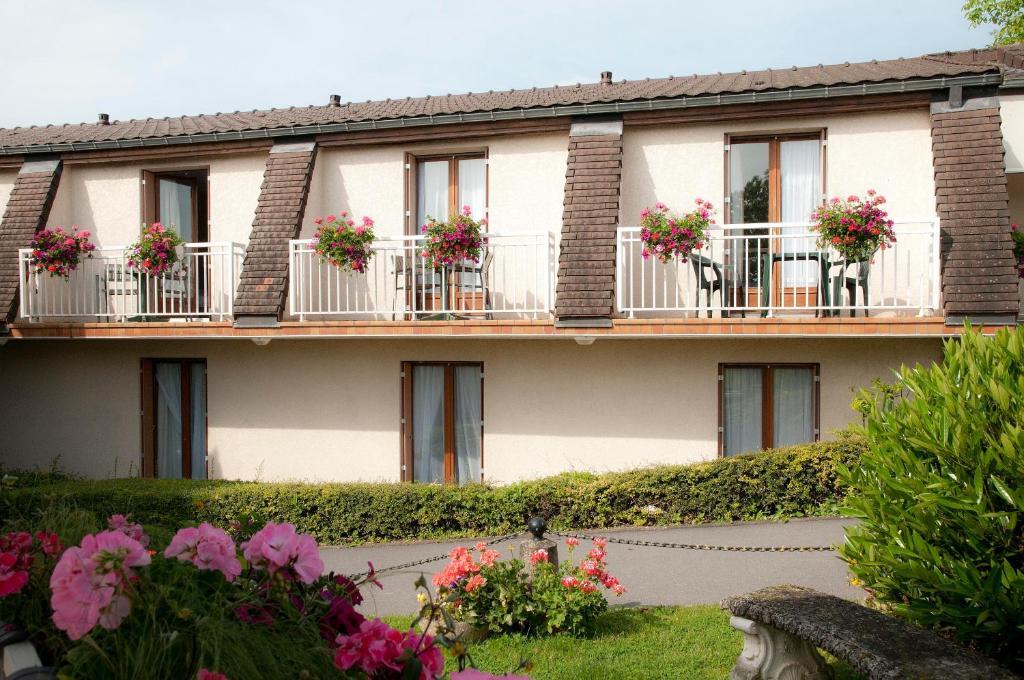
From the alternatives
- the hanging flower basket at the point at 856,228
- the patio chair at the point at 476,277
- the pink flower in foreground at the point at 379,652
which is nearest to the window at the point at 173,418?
the patio chair at the point at 476,277

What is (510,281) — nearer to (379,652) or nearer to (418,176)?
(418,176)

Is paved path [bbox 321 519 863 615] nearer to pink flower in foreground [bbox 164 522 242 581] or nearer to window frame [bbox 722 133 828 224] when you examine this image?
window frame [bbox 722 133 828 224]

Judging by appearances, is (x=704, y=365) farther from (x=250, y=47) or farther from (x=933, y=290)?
(x=250, y=47)

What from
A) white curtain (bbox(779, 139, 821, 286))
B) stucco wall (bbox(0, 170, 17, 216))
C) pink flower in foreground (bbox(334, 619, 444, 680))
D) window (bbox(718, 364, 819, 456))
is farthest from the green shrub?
stucco wall (bbox(0, 170, 17, 216))

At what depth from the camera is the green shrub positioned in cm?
418

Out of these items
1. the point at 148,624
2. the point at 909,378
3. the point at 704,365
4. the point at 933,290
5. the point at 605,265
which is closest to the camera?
the point at 148,624

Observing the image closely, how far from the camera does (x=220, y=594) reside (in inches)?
82.6

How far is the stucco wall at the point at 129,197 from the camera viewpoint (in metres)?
13.8

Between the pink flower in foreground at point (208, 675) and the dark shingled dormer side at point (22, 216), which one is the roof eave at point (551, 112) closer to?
the dark shingled dormer side at point (22, 216)

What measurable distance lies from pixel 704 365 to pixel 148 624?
10.6 metres

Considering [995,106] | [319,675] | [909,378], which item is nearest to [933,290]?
[995,106]

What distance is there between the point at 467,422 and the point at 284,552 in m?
10.7

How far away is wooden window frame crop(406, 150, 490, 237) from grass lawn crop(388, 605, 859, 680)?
7.48 meters

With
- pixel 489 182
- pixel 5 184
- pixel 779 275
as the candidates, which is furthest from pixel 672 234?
pixel 5 184
